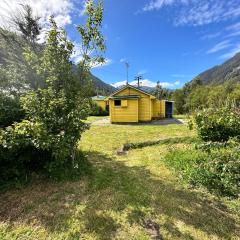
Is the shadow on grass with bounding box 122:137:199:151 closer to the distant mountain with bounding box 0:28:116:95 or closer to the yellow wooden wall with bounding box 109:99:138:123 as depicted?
the distant mountain with bounding box 0:28:116:95

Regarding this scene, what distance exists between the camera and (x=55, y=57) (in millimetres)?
5277

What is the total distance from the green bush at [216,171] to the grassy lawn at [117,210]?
32cm

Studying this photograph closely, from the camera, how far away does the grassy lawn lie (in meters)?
3.13

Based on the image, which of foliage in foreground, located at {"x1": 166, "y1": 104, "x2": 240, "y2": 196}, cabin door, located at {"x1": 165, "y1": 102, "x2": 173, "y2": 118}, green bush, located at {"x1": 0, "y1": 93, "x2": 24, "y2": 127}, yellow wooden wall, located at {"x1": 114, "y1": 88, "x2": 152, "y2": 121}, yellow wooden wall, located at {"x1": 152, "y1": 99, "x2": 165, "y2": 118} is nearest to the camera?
foliage in foreground, located at {"x1": 166, "y1": 104, "x2": 240, "y2": 196}

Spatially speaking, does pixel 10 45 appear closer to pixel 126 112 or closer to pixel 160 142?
pixel 160 142

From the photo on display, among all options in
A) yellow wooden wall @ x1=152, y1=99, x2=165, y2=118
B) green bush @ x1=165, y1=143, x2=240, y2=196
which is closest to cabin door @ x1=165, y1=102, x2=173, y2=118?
yellow wooden wall @ x1=152, y1=99, x2=165, y2=118

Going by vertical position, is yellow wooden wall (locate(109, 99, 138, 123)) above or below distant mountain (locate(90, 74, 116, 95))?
below

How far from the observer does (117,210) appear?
3.74m

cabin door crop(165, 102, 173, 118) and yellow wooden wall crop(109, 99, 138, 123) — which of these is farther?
cabin door crop(165, 102, 173, 118)

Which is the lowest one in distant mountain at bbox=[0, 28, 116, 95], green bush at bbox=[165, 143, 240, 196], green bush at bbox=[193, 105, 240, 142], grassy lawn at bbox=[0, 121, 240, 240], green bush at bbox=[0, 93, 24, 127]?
grassy lawn at bbox=[0, 121, 240, 240]

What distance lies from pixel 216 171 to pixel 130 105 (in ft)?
43.1

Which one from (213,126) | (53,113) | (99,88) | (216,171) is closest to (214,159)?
(216,171)

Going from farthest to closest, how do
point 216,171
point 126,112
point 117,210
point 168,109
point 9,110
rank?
point 168,109 < point 126,112 < point 9,110 < point 216,171 < point 117,210

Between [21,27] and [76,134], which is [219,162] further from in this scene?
[21,27]
